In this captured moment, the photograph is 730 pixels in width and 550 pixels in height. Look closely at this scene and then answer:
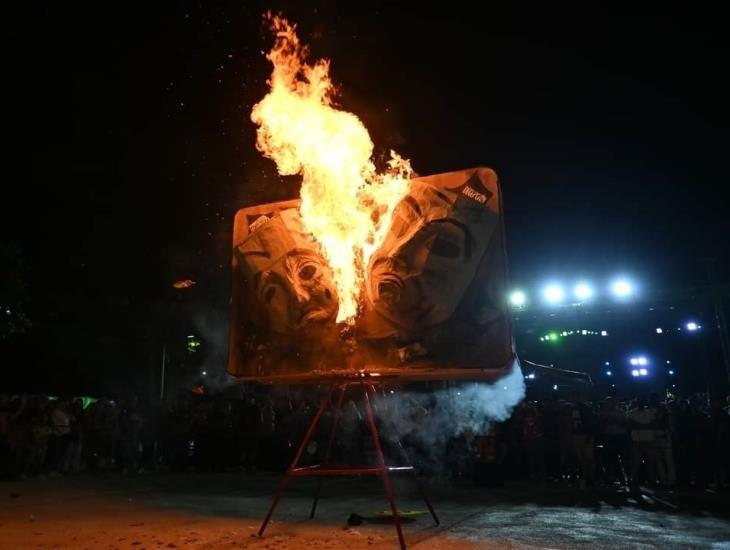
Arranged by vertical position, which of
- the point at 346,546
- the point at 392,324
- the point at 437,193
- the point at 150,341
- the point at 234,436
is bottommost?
the point at 346,546

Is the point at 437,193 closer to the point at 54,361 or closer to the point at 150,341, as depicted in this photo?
the point at 150,341

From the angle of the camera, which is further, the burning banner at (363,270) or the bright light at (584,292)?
the bright light at (584,292)

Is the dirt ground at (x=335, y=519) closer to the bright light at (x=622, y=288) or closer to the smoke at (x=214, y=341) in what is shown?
the smoke at (x=214, y=341)

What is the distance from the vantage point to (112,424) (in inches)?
600

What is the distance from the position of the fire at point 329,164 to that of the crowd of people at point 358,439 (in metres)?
6.27

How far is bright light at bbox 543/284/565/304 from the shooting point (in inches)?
925

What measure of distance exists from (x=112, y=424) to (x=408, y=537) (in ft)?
38.1

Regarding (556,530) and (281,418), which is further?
(281,418)

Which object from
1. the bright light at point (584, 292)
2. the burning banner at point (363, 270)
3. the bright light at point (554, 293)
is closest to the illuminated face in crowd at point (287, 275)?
the burning banner at point (363, 270)

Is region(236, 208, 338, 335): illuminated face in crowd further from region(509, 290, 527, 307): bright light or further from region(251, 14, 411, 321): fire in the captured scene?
region(509, 290, 527, 307): bright light

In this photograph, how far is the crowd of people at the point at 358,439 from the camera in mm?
11742

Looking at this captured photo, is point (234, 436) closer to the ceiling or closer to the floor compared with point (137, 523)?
closer to the ceiling

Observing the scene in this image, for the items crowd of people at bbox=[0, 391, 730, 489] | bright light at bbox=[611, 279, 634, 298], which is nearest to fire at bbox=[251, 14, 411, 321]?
crowd of people at bbox=[0, 391, 730, 489]

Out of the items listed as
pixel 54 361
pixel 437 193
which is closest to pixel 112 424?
pixel 54 361
